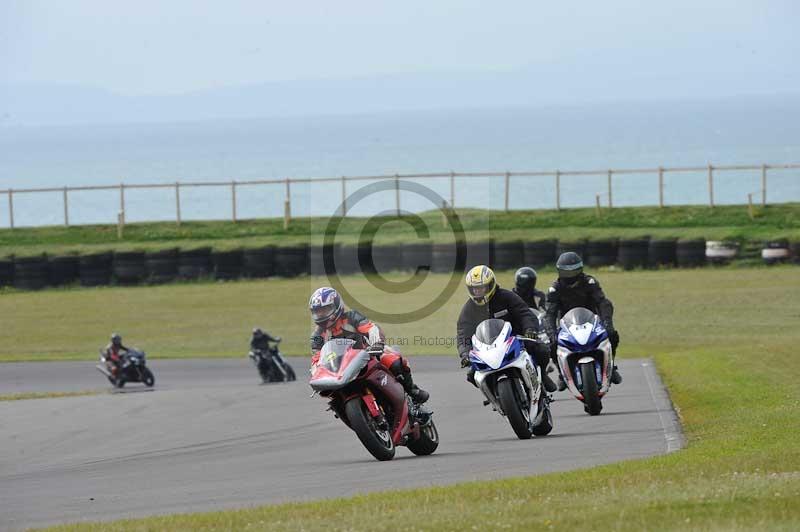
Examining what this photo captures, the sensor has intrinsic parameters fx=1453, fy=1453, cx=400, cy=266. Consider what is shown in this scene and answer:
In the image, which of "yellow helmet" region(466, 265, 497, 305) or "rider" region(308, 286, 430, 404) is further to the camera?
"yellow helmet" region(466, 265, 497, 305)

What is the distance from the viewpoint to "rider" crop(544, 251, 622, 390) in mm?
16438

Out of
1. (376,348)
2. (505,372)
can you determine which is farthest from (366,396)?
(505,372)

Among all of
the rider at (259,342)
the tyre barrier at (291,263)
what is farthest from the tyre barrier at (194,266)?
the rider at (259,342)

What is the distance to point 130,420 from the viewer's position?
1970cm

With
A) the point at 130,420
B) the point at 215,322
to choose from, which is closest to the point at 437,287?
the point at 215,322

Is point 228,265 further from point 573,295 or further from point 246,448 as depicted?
point 246,448

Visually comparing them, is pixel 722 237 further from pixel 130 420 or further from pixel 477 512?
pixel 477 512

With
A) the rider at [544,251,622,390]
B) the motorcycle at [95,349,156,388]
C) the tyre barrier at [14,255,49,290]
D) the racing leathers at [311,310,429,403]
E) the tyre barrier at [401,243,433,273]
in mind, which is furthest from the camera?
the tyre barrier at [14,255,49,290]

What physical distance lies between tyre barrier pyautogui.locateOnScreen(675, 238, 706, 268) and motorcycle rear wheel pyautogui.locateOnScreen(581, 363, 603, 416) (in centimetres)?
2709

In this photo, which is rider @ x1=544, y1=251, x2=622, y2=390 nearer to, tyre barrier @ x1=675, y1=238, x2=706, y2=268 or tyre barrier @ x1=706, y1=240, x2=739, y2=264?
tyre barrier @ x1=675, y1=238, x2=706, y2=268

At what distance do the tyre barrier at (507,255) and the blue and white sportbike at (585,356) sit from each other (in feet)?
87.2

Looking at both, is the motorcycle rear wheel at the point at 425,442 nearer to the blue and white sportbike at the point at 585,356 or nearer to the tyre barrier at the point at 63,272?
the blue and white sportbike at the point at 585,356

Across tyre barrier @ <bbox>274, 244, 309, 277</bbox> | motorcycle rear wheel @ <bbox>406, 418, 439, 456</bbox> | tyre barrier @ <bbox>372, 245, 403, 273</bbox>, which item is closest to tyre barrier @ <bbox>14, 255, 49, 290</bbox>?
tyre barrier @ <bbox>274, 244, 309, 277</bbox>

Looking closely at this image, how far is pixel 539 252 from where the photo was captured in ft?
141
